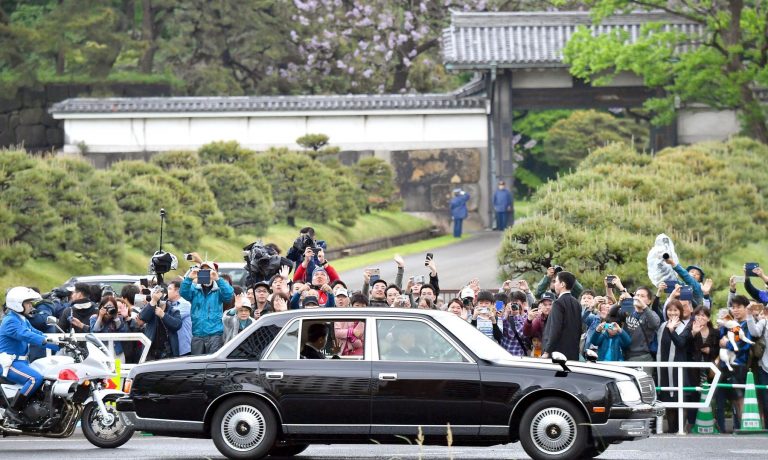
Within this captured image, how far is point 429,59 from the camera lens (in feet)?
193

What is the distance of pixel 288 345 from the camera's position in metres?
14.8

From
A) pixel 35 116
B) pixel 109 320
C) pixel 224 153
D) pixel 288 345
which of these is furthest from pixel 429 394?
pixel 35 116

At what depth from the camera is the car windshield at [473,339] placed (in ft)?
48.0

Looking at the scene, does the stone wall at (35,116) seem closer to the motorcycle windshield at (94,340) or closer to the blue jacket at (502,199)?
the blue jacket at (502,199)

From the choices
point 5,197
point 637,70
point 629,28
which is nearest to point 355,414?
point 5,197

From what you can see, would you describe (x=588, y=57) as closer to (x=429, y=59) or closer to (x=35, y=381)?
(x=429, y=59)

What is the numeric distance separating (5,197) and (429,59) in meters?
28.9

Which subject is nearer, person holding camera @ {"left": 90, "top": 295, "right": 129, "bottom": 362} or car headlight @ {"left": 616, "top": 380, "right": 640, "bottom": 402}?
car headlight @ {"left": 616, "top": 380, "right": 640, "bottom": 402}

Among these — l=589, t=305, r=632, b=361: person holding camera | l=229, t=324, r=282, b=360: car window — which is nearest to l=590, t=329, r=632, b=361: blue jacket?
l=589, t=305, r=632, b=361: person holding camera

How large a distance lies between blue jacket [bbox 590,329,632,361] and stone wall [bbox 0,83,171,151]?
36214mm

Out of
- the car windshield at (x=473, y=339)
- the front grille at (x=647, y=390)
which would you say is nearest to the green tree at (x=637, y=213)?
the front grille at (x=647, y=390)

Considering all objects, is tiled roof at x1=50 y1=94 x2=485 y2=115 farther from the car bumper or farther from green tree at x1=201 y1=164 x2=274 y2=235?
the car bumper

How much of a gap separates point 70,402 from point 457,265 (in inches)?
931

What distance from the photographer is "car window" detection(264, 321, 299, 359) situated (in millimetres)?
14773
